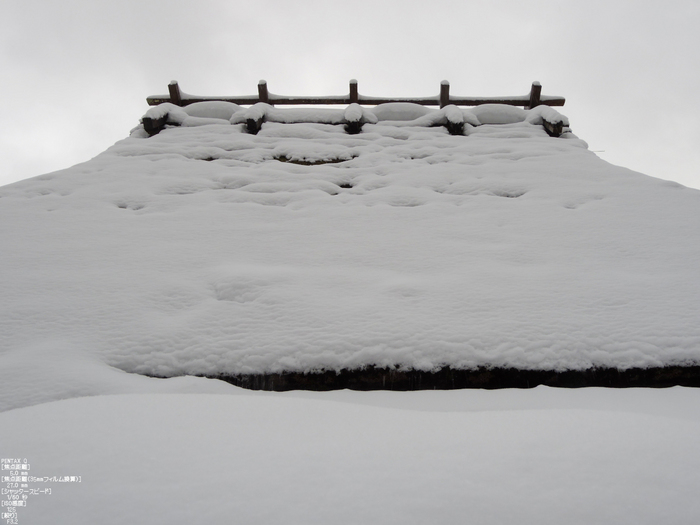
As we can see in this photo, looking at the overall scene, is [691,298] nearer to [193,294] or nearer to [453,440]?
[453,440]

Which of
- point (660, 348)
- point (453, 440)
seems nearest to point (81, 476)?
point (453, 440)

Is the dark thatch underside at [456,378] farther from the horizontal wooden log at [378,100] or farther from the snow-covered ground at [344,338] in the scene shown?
the horizontal wooden log at [378,100]

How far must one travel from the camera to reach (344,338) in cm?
96

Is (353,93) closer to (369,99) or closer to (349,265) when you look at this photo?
(369,99)

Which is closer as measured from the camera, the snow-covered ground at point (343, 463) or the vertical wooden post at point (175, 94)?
the snow-covered ground at point (343, 463)

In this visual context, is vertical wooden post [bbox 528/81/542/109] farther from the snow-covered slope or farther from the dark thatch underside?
the dark thatch underside

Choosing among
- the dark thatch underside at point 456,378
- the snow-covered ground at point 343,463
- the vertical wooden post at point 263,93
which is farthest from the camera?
the vertical wooden post at point 263,93

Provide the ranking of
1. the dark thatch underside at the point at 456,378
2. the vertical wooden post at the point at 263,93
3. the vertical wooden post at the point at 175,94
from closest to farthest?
the dark thatch underside at the point at 456,378 → the vertical wooden post at the point at 175,94 → the vertical wooden post at the point at 263,93

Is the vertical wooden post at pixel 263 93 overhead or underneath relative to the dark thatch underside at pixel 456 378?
overhead

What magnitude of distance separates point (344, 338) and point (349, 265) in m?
Answer: 0.46

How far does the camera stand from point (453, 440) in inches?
24.0

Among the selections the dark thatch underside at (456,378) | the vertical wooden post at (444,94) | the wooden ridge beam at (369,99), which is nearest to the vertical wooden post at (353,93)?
the wooden ridge beam at (369,99)

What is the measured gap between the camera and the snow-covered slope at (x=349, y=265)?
949 mm

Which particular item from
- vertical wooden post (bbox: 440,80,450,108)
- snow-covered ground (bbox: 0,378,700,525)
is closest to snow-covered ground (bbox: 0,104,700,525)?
snow-covered ground (bbox: 0,378,700,525)
